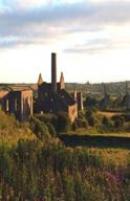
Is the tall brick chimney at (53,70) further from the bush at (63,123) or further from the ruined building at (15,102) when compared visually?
the bush at (63,123)

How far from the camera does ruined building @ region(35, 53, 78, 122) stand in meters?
59.8

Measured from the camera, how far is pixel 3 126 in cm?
2380

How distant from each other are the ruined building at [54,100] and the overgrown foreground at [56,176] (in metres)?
42.2

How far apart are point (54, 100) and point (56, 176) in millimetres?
50976

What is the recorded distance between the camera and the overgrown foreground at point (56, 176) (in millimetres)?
10000

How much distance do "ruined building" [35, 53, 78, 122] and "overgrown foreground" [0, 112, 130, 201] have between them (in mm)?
42192

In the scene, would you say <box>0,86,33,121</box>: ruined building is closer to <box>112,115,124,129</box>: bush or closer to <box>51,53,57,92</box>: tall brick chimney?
<box>112,115,124,129</box>: bush

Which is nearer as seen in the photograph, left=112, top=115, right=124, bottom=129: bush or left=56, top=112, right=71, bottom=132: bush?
left=56, top=112, right=71, bottom=132: bush

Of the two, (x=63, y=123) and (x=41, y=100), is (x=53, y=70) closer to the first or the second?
(x=41, y=100)

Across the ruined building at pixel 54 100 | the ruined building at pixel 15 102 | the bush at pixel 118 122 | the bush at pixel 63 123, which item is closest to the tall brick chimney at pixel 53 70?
the ruined building at pixel 54 100

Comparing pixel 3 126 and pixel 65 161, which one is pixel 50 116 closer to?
pixel 3 126

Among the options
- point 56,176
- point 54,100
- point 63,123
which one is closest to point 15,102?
point 63,123

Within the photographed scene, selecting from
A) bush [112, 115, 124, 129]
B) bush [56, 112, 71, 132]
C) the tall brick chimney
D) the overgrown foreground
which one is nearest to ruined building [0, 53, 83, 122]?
the tall brick chimney

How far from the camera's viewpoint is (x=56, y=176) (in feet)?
37.7
